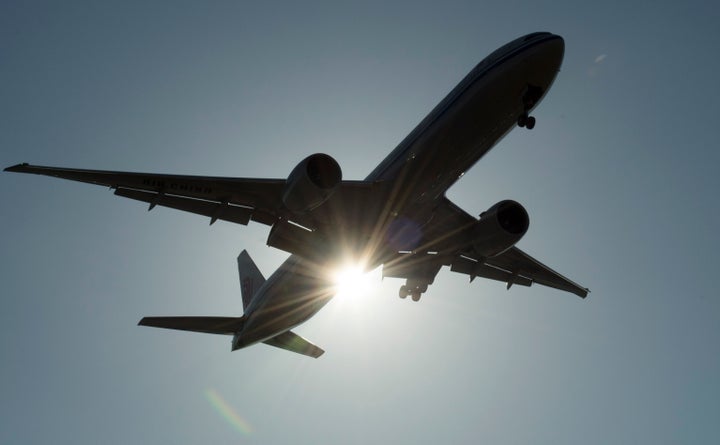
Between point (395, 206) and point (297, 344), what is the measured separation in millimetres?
10480

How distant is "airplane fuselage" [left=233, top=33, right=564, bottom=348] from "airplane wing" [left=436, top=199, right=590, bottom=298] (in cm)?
344

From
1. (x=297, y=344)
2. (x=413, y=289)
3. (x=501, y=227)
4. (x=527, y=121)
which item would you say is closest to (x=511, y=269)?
(x=413, y=289)

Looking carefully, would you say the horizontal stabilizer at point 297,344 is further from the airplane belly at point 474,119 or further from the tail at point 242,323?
the airplane belly at point 474,119

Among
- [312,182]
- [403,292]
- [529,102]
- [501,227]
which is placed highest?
[529,102]

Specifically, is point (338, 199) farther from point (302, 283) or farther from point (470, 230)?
point (470, 230)

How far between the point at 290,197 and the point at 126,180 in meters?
5.05

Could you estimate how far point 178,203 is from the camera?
57.9 ft

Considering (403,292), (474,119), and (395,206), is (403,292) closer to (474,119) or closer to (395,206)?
(395,206)

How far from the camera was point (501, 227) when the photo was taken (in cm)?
1898

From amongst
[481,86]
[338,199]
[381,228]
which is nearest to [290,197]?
[338,199]

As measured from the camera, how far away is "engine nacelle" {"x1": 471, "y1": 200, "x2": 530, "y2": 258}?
18897 mm

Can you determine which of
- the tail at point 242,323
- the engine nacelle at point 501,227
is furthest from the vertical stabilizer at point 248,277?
the engine nacelle at point 501,227

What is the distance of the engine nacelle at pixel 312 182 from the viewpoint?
15531mm

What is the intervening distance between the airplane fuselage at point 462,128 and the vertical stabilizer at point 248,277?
7323 millimetres
